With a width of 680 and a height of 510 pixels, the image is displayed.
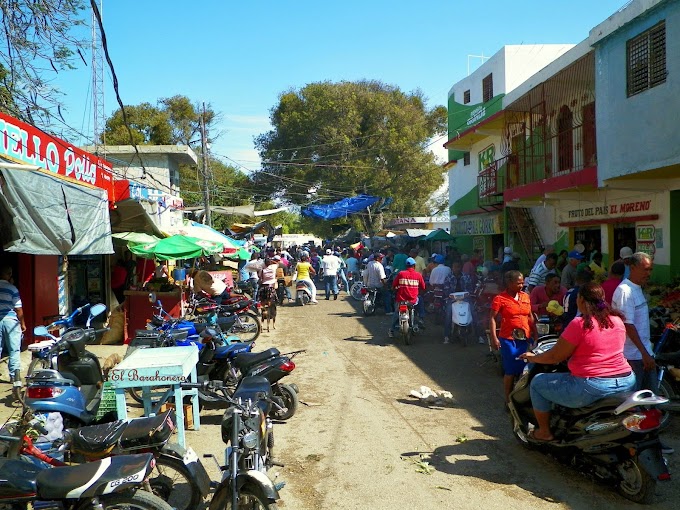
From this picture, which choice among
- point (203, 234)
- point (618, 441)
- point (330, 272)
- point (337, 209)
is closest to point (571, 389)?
point (618, 441)

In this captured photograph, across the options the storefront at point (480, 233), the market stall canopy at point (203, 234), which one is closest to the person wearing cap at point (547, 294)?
→ the market stall canopy at point (203, 234)

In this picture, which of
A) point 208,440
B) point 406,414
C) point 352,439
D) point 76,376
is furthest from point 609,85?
point 76,376

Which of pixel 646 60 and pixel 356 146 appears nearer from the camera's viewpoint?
pixel 646 60

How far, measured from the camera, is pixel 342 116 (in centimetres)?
3528

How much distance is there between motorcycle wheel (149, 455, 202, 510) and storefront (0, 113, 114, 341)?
3309mm

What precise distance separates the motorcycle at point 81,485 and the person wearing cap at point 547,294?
6.37 m

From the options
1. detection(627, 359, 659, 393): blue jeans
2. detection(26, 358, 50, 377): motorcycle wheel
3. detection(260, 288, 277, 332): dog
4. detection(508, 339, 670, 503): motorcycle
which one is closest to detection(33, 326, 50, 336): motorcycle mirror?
detection(26, 358, 50, 377): motorcycle wheel

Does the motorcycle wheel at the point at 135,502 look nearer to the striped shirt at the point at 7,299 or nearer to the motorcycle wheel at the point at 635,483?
the motorcycle wheel at the point at 635,483

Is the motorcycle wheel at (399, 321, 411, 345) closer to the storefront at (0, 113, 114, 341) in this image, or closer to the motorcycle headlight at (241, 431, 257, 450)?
the storefront at (0, 113, 114, 341)

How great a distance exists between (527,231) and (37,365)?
1447cm

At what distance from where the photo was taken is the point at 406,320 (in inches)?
432

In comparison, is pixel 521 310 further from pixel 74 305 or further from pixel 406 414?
pixel 74 305

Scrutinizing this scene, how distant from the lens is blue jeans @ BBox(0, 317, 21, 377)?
7711mm

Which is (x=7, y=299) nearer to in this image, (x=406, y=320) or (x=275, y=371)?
(x=275, y=371)
